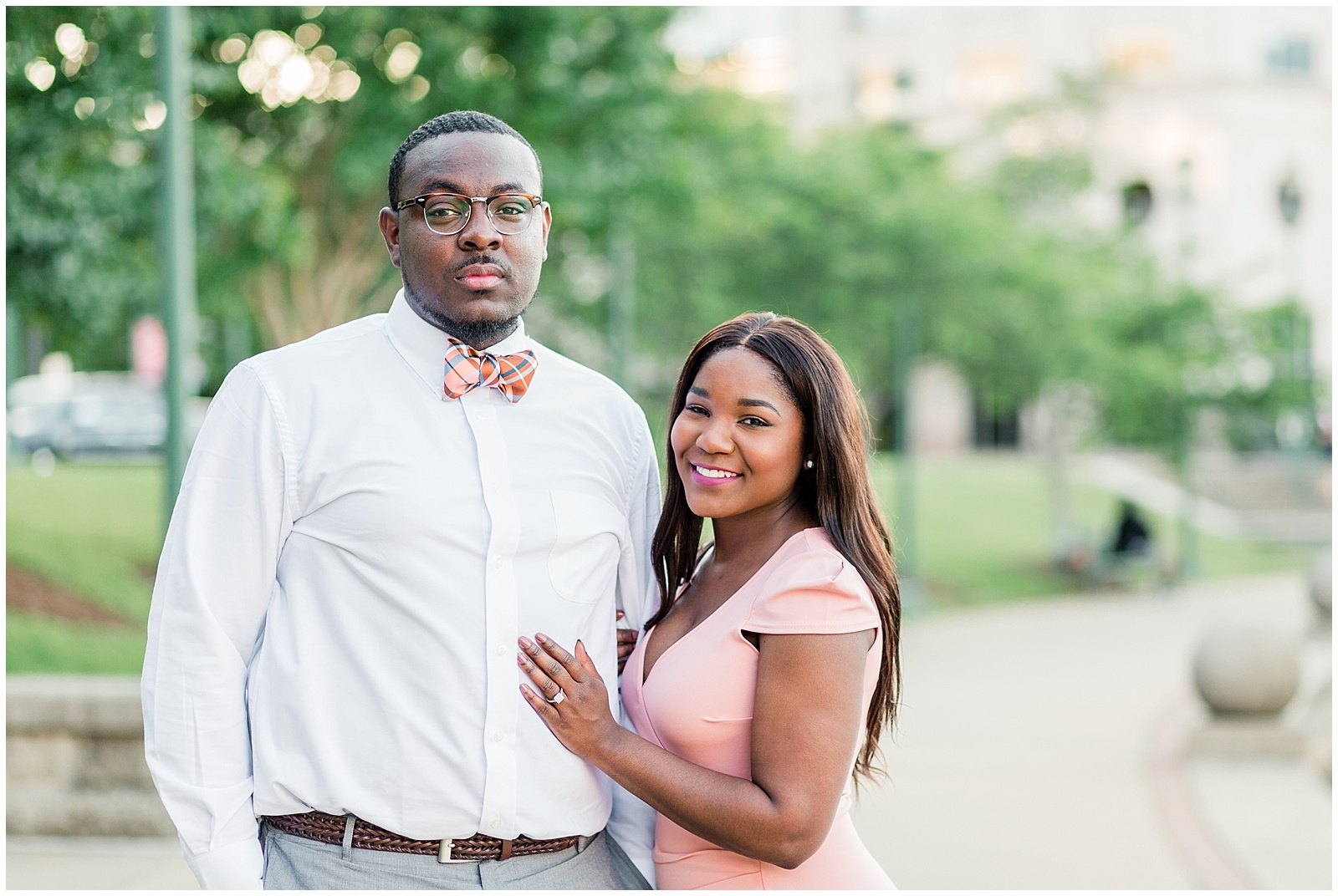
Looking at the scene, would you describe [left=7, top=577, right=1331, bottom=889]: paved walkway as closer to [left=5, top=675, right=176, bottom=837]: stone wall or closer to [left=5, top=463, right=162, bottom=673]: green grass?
[left=5, top=675, right=176, bottom=837]: stone wall

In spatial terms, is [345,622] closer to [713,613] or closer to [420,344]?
[420,344]

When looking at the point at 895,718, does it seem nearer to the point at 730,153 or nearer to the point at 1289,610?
the point at 730,153

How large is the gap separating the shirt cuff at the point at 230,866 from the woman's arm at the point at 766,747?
0.59m

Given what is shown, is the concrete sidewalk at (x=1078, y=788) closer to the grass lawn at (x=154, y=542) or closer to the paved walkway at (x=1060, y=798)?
the paved walkway at (x=1060, y=798)

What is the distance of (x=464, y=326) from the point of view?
2857mm

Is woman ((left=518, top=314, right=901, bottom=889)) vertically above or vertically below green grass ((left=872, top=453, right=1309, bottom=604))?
above

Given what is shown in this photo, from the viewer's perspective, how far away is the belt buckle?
2695mm

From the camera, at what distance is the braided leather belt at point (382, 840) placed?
269cm

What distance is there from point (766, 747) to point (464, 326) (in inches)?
40.0

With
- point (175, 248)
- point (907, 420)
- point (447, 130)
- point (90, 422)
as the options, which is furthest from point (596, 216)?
point (90, 422)

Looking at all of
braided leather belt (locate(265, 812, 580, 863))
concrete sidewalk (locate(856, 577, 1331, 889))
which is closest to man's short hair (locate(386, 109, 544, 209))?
braided leather belt (locate(265, 812, 580, 863))

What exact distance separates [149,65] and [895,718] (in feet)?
24.2

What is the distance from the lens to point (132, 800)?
645 centimetres

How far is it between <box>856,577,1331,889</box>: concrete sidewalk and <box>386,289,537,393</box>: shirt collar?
2.55 metres
